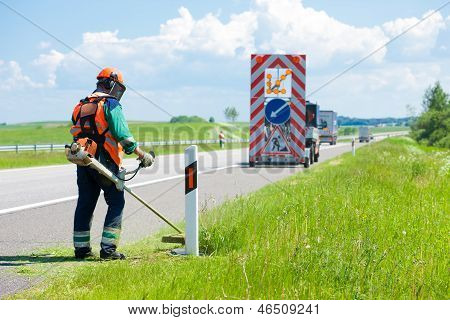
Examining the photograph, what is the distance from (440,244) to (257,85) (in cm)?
1366

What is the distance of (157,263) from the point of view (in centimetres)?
573

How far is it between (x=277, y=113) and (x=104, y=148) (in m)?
13.7

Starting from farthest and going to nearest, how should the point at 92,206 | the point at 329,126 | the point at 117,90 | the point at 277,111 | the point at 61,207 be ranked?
the point at 329,126
the point at 277,111
the point at 61,207
the point at 92,206
the point at 117,90

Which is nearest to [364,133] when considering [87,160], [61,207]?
[61,207]

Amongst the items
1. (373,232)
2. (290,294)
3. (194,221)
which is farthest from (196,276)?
(373,232)

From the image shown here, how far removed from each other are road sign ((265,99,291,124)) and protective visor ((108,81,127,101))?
13.4m

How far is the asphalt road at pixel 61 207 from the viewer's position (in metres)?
7.24

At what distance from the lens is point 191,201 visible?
6.18 metres

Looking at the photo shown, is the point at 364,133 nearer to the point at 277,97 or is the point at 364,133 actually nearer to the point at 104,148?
the point at 277,97

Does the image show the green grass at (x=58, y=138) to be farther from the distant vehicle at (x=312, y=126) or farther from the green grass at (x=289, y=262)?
the green grass at (x=289, y=262)

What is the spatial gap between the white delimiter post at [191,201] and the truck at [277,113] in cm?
1325

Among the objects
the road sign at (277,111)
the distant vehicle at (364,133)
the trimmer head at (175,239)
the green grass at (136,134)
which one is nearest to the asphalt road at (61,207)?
the trimmer head at (175,239)

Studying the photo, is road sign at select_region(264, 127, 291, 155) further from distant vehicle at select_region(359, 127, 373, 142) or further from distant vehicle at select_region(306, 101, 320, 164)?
distant vehicle at select_region(359, 127, 373, 142)
